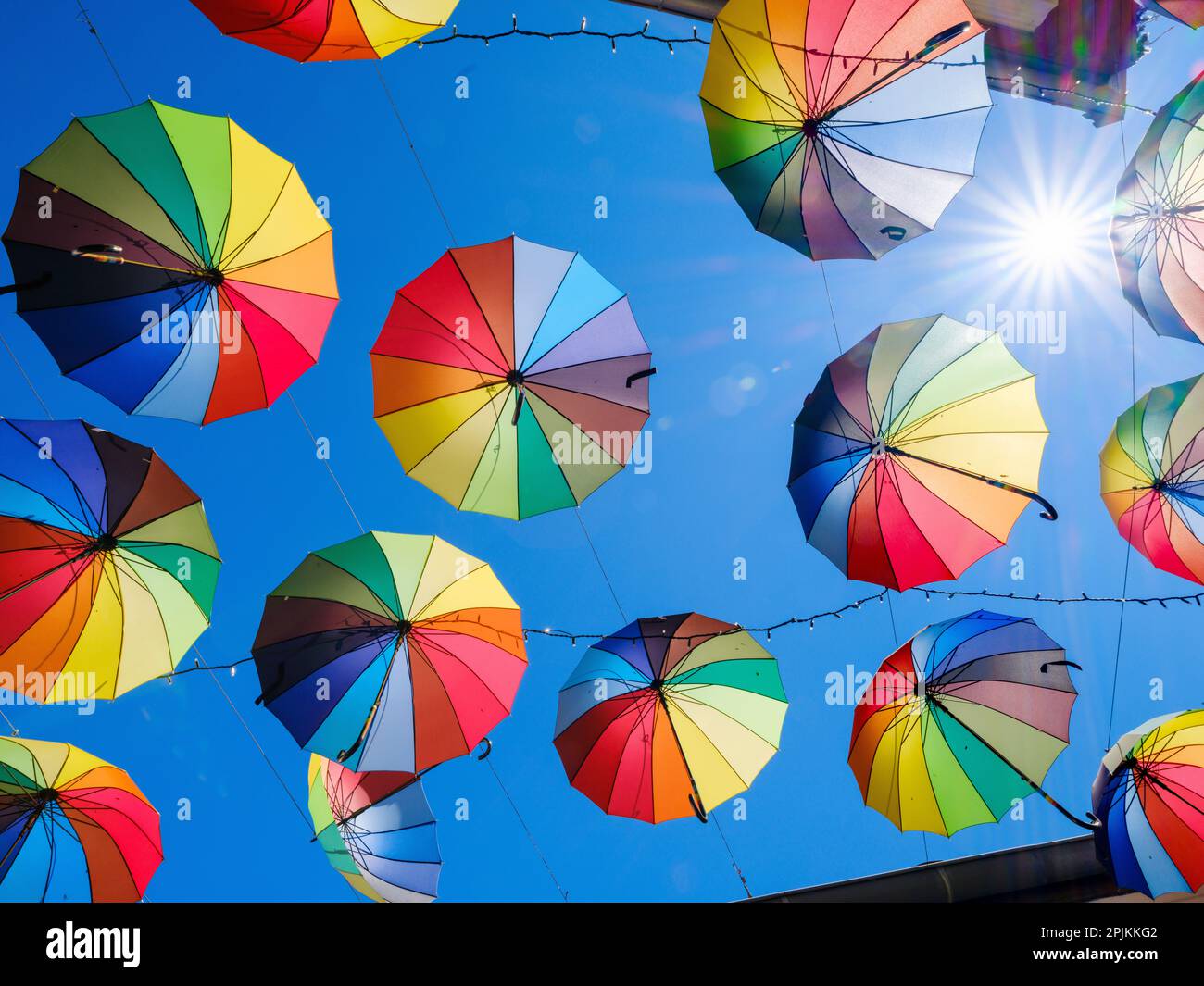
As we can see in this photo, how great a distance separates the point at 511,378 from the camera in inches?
242

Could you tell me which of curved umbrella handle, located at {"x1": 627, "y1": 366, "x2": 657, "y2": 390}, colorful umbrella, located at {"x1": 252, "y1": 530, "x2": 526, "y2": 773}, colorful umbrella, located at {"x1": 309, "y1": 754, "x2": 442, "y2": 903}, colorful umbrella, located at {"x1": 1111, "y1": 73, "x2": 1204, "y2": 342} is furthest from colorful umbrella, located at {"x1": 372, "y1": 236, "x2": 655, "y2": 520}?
colorful umbrella, located at {"x1": 1111, "y1": 73, "x2": 1204, "y2": 342}

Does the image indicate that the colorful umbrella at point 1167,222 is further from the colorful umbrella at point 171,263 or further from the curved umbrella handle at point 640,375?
the colorful umbrella at point 171,263

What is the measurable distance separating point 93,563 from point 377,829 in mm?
3014

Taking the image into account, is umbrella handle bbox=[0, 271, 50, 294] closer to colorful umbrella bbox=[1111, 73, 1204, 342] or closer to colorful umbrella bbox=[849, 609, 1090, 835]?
colorful umbrella bbox=[849, 609, 1090, 835]

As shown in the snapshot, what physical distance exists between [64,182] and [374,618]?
Answer: 3.55m

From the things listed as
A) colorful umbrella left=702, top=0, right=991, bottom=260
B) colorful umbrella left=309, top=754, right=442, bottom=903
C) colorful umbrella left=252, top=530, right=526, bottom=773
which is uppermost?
colorful umbrella left=702, top=0, right=991, bottom=260

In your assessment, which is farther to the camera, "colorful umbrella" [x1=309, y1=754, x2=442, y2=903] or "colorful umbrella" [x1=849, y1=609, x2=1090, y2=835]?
"colorful umbrella" [x1=849, y1=609, x2=1090, y2=835]

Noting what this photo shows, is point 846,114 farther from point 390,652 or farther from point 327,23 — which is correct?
point 390,652

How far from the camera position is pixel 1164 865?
676cm

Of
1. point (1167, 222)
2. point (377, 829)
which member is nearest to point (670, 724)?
point (377, 829)

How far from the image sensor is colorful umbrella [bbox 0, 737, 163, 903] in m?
6.15

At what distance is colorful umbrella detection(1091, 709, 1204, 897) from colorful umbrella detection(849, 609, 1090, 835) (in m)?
0.58
